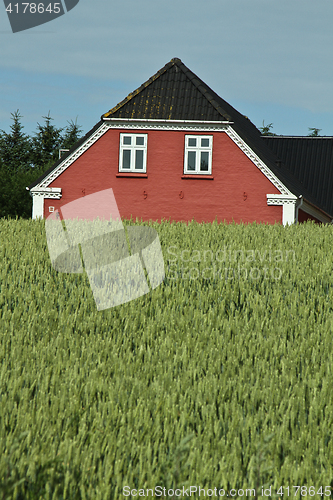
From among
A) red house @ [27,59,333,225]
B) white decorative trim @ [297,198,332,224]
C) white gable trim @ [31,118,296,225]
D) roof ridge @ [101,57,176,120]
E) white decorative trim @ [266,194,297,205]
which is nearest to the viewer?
white decorative trim @ [266,194,297,205]

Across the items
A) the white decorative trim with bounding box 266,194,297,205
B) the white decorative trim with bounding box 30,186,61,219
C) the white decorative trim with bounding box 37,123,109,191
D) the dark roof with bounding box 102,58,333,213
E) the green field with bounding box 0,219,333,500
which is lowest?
the green field with bounding box 0,219,333,500

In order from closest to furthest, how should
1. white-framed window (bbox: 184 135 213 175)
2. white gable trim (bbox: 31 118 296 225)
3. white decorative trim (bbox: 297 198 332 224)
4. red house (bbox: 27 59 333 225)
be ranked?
white gable trim (bbox: 31 118 296 225), red house (bbox: 27 59 333 225), white-framed window (bbox: 184 135 213 175), white decorative trim (bbox: 297 198 332 224)

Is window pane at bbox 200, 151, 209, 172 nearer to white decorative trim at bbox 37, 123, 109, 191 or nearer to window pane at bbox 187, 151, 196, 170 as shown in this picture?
window pane at bbox 187, 151, 196, 170

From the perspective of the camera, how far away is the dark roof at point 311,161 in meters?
26.5

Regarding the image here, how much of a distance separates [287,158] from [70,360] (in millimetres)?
26609

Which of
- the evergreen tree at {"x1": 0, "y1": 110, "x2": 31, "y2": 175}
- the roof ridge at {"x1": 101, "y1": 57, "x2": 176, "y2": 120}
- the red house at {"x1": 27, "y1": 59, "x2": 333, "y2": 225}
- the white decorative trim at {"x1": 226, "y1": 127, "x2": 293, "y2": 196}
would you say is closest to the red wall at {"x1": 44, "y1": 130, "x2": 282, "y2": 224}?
the red house at {"x1": 27, "y1": 59, "x2": 333, "y2": 225}

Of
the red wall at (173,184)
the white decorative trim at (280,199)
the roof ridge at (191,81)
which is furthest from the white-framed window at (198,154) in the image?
the white decorative trim at (280,199)

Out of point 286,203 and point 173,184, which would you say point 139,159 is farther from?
point 286,203

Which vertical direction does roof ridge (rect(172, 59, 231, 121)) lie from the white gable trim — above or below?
above

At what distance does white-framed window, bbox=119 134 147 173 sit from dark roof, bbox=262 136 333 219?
11.1 metres

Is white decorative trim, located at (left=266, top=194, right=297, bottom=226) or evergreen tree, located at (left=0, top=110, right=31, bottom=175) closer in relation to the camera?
white decorative trim, located at (left=266, top=194, right=297, bottom=226)

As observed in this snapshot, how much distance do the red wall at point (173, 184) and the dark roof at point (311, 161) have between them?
878 cm

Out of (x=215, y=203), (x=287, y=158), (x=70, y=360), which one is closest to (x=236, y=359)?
(x=70, y=360)

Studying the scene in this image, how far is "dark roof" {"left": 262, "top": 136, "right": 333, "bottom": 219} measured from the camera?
2650 cm
